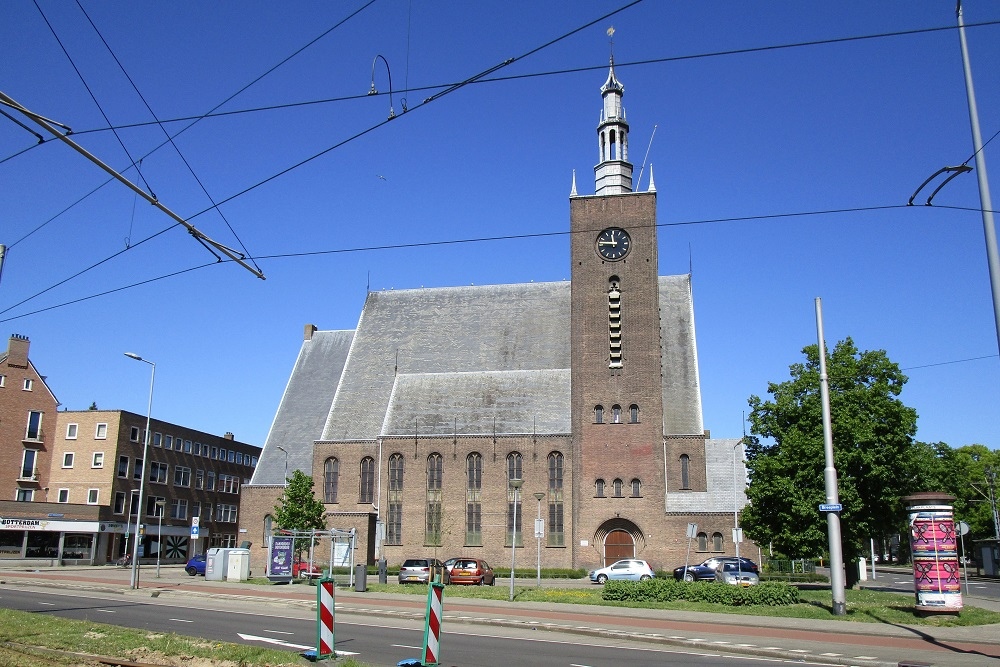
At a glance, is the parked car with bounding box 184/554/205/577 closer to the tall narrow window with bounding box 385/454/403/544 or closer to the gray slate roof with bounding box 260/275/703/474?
the gray slate roof with bounding box 260/275/703/474

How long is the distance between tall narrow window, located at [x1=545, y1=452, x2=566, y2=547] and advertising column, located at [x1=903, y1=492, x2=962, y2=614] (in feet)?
87.7

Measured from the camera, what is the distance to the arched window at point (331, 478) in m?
52.5

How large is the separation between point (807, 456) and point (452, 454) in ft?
81.9

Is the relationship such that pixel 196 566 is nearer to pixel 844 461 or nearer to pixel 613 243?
pixel 613 243

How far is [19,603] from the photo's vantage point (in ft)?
76.1

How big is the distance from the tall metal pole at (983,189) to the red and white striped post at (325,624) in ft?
36.5

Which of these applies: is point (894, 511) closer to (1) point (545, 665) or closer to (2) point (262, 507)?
(1) point (545, 665)

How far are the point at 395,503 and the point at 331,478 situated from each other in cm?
460

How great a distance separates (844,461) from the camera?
2944 cm

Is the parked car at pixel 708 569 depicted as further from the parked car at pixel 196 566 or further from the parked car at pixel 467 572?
the parked car at pixel 196 566

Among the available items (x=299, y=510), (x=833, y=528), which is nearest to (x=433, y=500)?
(x=299, y=510)

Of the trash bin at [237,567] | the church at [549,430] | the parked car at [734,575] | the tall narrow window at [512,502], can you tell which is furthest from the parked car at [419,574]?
the parked car at [734,575]

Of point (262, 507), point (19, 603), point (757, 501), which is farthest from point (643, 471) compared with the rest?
point (19, 603)

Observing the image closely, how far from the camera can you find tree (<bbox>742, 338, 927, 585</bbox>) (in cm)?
2966
